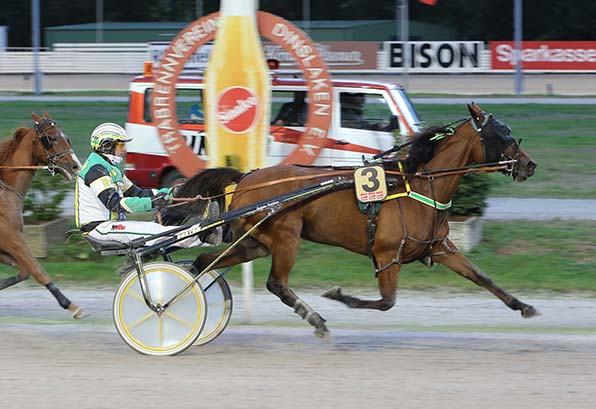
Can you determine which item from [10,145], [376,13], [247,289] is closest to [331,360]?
[247,289]

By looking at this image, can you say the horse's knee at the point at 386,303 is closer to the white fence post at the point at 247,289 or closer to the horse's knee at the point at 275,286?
the horse's knee at the point at 275,286

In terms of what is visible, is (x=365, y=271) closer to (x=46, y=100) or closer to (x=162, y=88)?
(x=162, y=88)

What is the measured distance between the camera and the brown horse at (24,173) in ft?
28.2

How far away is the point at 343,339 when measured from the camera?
27.1 ft

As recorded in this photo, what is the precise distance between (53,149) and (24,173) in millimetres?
335

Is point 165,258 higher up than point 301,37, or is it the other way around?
point 301,37

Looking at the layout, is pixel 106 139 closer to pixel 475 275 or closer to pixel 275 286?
pixel 275 286

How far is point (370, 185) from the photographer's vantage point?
7.66 meters

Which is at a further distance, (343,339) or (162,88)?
(162,88)

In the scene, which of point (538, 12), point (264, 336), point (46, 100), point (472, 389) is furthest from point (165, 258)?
point (538, 12)

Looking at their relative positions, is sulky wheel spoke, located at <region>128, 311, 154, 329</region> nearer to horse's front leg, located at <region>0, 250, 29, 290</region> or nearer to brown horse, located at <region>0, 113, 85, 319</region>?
brown horse, located at <region>0, 113, 85, 319</region>

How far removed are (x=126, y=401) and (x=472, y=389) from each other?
2141 mm

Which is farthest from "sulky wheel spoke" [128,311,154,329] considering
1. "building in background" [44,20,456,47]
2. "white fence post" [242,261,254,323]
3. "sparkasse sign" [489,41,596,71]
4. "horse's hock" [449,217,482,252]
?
"building in background" [44,20,456,47]

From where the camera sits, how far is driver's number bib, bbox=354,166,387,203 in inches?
301
